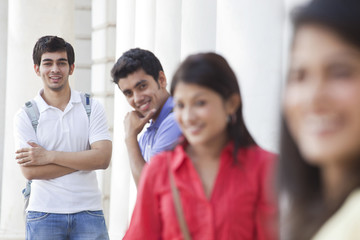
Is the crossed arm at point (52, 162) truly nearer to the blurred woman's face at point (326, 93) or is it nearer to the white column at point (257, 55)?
the white column at point (257, 55)

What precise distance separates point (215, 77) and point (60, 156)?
2.71m

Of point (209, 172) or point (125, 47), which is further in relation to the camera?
point (125, 47)

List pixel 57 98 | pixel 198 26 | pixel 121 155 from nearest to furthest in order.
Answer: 1. pixel 57 98
2. pixel 198 26
3. pixel 121 155

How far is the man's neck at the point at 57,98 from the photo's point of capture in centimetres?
568

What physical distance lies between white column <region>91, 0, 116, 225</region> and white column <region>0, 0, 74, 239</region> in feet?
9.47

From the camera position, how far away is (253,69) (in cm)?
480

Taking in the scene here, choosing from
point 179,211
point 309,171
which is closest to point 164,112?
point 179,211

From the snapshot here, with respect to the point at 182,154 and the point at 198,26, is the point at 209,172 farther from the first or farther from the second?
the point at 198,26

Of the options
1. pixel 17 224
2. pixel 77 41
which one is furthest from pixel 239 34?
pixel 77 41

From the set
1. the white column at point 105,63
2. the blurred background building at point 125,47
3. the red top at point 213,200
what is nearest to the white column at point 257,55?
the blurred background building at point 125,47

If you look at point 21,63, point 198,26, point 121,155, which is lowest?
point 121,155

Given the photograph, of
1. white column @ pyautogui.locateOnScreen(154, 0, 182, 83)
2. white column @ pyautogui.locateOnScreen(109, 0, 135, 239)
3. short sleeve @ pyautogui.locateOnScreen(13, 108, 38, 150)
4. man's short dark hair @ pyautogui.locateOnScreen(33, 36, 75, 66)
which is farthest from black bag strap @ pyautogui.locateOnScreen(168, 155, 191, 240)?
white column @ pyautogui.locateOnScreen(109, 0, 135, 239)

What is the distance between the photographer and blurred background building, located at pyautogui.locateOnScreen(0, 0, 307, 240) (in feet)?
15.6

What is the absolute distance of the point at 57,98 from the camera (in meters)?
5.69
